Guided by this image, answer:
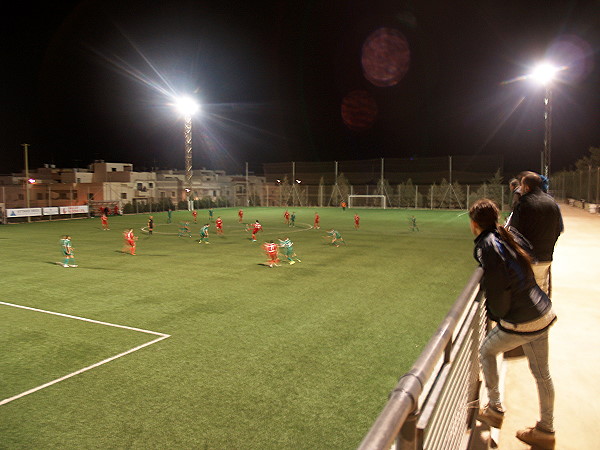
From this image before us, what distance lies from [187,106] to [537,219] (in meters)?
50.9

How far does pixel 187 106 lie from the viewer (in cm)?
5150

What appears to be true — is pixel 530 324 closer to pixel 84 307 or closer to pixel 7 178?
pixel 84 307

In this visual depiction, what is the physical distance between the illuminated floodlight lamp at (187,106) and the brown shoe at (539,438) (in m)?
52.4

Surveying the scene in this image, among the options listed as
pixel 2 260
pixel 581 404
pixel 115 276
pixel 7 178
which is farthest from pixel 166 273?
pixel 7 178

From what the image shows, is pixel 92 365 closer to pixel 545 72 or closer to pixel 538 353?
pixel 538 353

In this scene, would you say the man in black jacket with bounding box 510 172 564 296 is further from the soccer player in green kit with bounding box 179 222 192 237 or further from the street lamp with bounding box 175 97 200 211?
the street lamp with bounding box 175 97 200 211

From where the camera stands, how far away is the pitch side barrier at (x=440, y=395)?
157 centimetres

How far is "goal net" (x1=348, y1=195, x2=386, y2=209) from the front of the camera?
61.2 metres

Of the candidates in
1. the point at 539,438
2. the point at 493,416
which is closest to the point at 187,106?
the point at 493,416

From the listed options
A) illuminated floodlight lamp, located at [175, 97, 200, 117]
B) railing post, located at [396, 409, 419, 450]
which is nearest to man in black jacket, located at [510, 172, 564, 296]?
railing post, located at [396, 409, 419, 450]

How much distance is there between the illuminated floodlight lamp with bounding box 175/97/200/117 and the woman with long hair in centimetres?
5183

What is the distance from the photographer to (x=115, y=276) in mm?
13984

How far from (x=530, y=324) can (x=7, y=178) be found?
3371 inches

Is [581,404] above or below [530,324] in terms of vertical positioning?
→ below
